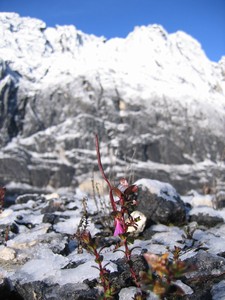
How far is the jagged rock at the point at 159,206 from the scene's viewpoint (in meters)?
4.48

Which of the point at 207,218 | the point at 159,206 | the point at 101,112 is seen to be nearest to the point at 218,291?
the point at 159,206

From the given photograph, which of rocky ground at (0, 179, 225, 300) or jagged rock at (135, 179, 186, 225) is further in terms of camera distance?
jagged rock at (135, 179, 186, 225)

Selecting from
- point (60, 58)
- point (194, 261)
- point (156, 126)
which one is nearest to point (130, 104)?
point (156, 126)

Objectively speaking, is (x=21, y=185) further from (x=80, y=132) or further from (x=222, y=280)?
(x=222, y=280)

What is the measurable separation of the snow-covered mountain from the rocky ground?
49033 millimetres

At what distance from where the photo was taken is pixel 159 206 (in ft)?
14.9

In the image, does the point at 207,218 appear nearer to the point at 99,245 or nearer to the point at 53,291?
the point at 99,245

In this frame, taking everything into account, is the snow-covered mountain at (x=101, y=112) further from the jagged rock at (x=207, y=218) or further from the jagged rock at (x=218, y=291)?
the jagged rock at (x=218, y=291)

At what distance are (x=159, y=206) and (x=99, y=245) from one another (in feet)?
3.82

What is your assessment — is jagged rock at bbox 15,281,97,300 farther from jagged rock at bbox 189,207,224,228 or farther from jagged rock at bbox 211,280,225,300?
jagged rock at bbox 189,207,224,228

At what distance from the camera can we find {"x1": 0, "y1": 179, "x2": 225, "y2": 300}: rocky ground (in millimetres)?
2426

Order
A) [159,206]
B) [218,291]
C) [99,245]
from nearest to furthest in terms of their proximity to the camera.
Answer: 1. [218,291]
2. [99,245]
3. [159,206]

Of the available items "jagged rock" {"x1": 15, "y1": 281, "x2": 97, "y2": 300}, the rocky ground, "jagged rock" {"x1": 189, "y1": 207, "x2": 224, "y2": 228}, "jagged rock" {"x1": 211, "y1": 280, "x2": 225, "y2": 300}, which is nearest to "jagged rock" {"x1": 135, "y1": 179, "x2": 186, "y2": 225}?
the rocky ground

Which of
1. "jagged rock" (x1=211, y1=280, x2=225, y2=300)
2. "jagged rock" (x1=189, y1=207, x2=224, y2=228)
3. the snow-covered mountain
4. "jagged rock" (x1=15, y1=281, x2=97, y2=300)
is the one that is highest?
the snow-covered mountain
